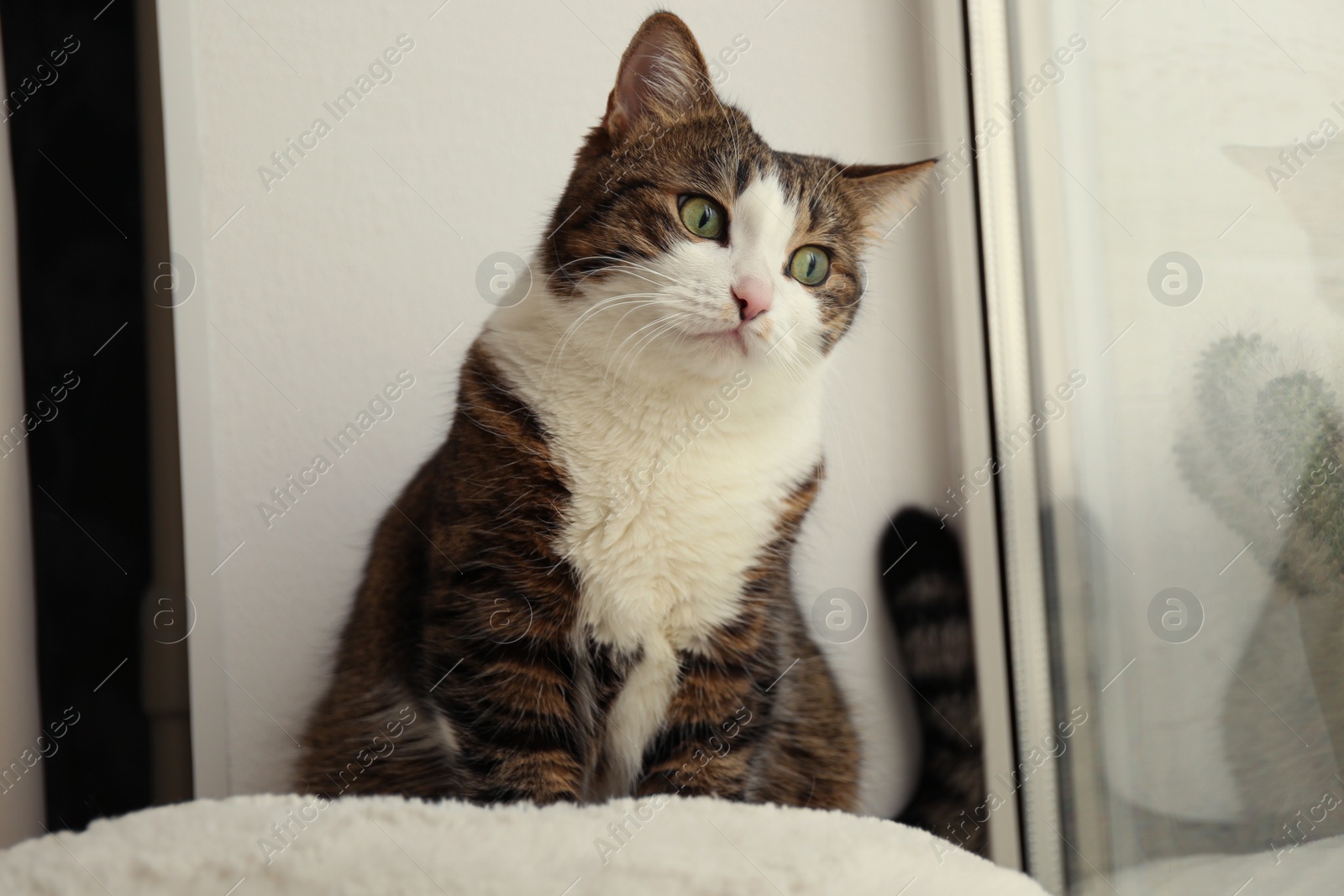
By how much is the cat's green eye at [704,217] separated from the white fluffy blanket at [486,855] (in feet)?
2.02

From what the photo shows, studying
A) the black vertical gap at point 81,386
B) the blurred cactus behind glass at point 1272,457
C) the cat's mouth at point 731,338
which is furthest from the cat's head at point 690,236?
the black vertical gap at point 81,386

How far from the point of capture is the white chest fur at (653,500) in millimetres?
998

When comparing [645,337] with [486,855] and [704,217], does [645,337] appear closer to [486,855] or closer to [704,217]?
[704,217]

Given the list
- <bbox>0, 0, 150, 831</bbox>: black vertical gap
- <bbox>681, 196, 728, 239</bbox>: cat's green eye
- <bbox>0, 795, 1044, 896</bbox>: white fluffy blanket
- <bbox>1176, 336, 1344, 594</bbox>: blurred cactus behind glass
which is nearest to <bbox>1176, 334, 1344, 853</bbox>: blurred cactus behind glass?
<bbox>1176, 336, 1344, 594</bbox>: blurred cactus behind glass

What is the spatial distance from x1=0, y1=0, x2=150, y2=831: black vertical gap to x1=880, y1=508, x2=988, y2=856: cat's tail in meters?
1.14

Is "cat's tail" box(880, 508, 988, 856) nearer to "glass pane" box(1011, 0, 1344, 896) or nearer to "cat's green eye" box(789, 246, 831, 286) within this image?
"glass pane" box(1011, 0, 1344, 896)

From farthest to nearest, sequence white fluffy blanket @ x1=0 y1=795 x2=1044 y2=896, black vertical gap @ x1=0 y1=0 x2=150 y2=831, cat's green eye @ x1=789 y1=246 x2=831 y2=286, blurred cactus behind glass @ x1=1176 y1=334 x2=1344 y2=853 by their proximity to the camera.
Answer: black vertical gap @ x1=0 y1=0 x2=150 y2=831
cat's green eye @ x1=789 y1=246 x2=831 y2=286
blurred cactus behind glass @ x1=1176 y1=334 x2=1344 y2=853
white fluffy blanket @ x1=0 y1=795 x2=1044 y2=896

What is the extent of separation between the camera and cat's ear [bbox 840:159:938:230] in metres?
1.18

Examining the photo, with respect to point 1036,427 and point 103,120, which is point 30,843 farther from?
point 1036,427

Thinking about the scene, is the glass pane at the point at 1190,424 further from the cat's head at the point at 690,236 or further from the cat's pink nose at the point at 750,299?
the cat's pink nose at the point at 750,299

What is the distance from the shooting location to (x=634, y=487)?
1017 mm

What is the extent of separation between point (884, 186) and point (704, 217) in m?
0.29

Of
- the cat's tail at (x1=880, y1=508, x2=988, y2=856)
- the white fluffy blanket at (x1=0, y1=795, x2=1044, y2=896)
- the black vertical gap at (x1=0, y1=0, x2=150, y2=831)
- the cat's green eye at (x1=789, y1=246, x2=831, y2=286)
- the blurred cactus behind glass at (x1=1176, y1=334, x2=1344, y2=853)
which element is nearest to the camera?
the white fluffy blanket at (x1=0, y1=795, x2=1044, y2=896)

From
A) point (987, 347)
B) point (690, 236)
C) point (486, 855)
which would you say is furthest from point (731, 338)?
point (987, 347)
